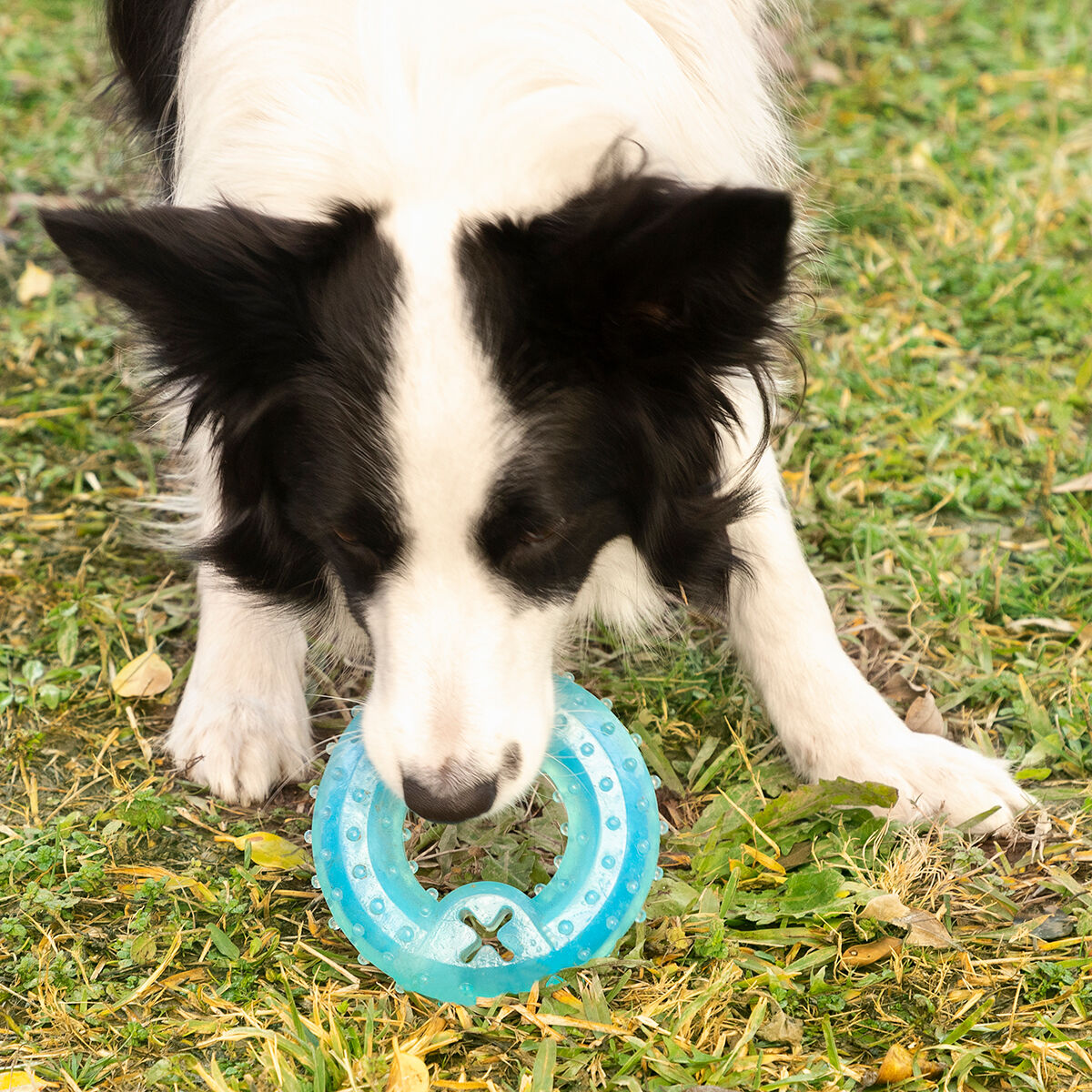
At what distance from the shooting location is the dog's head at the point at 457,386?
2.17 meters

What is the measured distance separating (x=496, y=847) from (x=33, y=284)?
2.94m

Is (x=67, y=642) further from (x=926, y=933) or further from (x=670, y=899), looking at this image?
(x=926, y=933)

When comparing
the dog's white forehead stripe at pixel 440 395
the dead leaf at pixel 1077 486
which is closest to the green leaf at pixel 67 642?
the dog's white forehead stripe at pixel 440 395

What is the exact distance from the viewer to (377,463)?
2277 mm

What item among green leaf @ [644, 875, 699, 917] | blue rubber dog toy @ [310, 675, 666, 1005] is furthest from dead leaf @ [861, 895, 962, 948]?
blue rubber dog toy @ [310, 675, 666, 1005]

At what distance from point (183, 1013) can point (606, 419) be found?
1.37 metres

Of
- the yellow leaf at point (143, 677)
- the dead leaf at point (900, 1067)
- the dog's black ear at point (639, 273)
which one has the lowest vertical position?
the yellow leaf at point (143, 677)

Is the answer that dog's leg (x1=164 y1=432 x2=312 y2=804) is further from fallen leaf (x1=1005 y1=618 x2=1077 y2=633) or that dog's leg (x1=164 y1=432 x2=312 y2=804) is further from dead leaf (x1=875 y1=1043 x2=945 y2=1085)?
fallen leaf (x1=1005 y1=618 x2=1077 y2=633)

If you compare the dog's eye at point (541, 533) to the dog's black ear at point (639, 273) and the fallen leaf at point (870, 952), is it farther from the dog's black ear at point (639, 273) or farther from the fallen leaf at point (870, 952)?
the fallen leaf at point (870, 952)

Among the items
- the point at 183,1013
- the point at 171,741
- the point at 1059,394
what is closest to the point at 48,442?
the point at 171,741

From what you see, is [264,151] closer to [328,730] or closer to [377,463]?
[377,463]

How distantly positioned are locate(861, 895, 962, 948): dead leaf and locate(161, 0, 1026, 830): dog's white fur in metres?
0.30

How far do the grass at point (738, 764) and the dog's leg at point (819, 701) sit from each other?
0.10 metres

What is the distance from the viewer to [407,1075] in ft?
7.50
